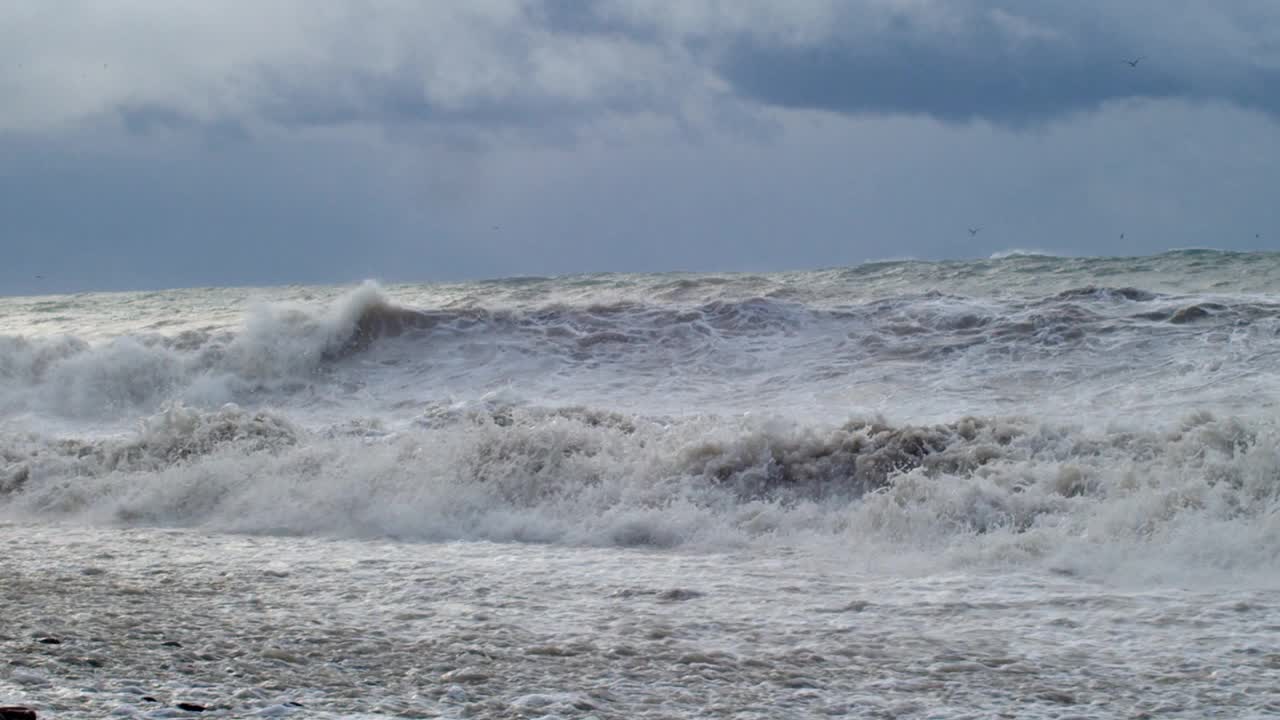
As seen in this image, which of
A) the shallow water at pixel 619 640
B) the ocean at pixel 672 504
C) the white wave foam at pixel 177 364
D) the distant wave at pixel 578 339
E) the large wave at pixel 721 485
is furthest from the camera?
the white wave foam at pixel 177 364

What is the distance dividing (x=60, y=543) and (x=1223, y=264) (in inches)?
539

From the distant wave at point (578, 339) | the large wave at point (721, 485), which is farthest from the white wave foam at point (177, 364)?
the large wave at point (721, 485)

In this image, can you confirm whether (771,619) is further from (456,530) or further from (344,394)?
(344,394)

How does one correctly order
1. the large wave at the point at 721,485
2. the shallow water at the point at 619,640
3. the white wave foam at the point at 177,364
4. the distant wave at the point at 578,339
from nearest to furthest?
the shallow water at the point at 619,640 → the large wave at the point at 721,485 → the distant wave at the point at 578,339 → the white wave foam at the point at 177,364

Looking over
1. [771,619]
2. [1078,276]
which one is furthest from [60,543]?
[1078,276]

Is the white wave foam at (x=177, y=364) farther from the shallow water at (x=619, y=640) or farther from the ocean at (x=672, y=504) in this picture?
the shallow water at (x=619, y=640)

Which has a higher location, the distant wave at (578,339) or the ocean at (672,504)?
the distant wave at (578,339)

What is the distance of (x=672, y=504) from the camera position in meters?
7.44

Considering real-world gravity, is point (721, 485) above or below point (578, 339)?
below

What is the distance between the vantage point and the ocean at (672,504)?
13.4 ft

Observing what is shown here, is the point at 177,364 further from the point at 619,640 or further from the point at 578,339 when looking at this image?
the point at 619,640

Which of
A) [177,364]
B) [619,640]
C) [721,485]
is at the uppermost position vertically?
[177,364]

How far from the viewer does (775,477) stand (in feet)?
26.7

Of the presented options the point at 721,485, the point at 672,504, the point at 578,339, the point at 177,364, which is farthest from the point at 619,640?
the point at 177,364
